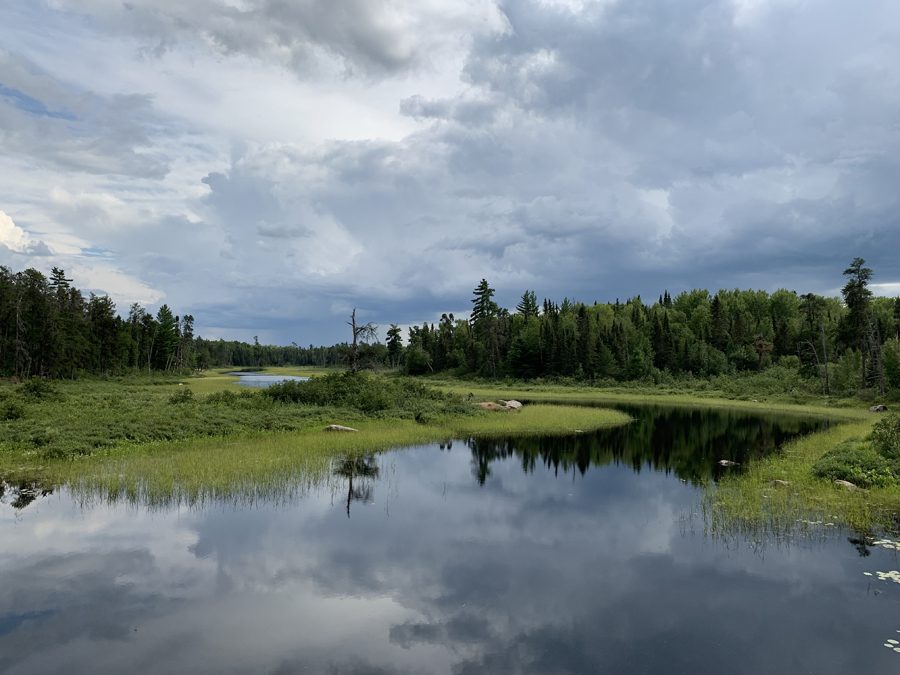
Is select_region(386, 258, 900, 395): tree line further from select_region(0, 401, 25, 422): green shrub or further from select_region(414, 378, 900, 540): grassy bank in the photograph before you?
select_region(0, 401, 25, 422): green shrub

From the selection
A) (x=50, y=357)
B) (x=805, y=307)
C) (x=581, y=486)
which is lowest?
(x=581, y=486)

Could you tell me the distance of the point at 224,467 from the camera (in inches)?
878

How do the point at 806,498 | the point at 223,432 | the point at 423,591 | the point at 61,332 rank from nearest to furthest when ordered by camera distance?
the point at 423,591
the point at 806,498
the point at 223,432
the point at 61,332

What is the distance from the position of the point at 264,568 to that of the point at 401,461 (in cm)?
1480

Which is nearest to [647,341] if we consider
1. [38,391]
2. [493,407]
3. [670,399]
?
[670,399]

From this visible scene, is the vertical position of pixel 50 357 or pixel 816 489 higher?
pixel 50 357

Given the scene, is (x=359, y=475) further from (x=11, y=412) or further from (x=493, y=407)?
(x=493, y=407)

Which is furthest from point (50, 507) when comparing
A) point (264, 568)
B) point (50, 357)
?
point (50, 357)

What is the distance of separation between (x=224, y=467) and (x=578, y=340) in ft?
Answer: 308

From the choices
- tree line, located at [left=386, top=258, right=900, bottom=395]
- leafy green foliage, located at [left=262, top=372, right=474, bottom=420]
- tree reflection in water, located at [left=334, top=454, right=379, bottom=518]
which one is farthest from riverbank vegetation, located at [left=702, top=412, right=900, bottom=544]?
tree line, located at [left=386, top=258, right=900, bottom=395]

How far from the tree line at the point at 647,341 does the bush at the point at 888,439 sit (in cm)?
5467

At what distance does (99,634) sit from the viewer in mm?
10039

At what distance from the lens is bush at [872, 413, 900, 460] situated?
2200cm

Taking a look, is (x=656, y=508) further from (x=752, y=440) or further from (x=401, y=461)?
(x=752, y=440)
